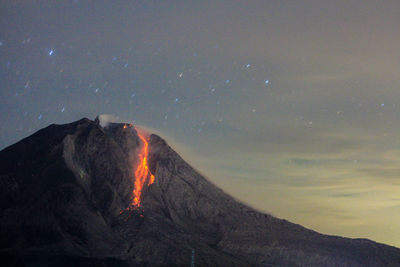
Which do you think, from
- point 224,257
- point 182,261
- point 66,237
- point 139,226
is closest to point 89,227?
point 66,237

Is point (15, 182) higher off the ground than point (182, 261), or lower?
higher

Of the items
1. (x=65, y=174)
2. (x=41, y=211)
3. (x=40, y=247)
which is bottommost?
(x=40, y=247)

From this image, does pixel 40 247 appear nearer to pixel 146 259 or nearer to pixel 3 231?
pixel 3 231

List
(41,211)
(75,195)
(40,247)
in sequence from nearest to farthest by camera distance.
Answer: (40,247) < (41,211) < (75,195)

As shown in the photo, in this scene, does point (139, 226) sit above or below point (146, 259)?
above

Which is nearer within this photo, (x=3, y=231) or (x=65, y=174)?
(x=3, y=231)

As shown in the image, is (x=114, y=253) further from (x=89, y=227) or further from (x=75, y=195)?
(x=75, y=195)

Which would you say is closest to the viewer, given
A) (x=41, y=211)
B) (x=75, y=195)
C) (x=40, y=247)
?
(x=40, y=247)

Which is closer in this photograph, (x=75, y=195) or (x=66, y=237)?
(x=66, y=237)

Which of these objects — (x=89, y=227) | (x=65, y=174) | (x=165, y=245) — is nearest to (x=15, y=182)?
(x=65, y=174)
